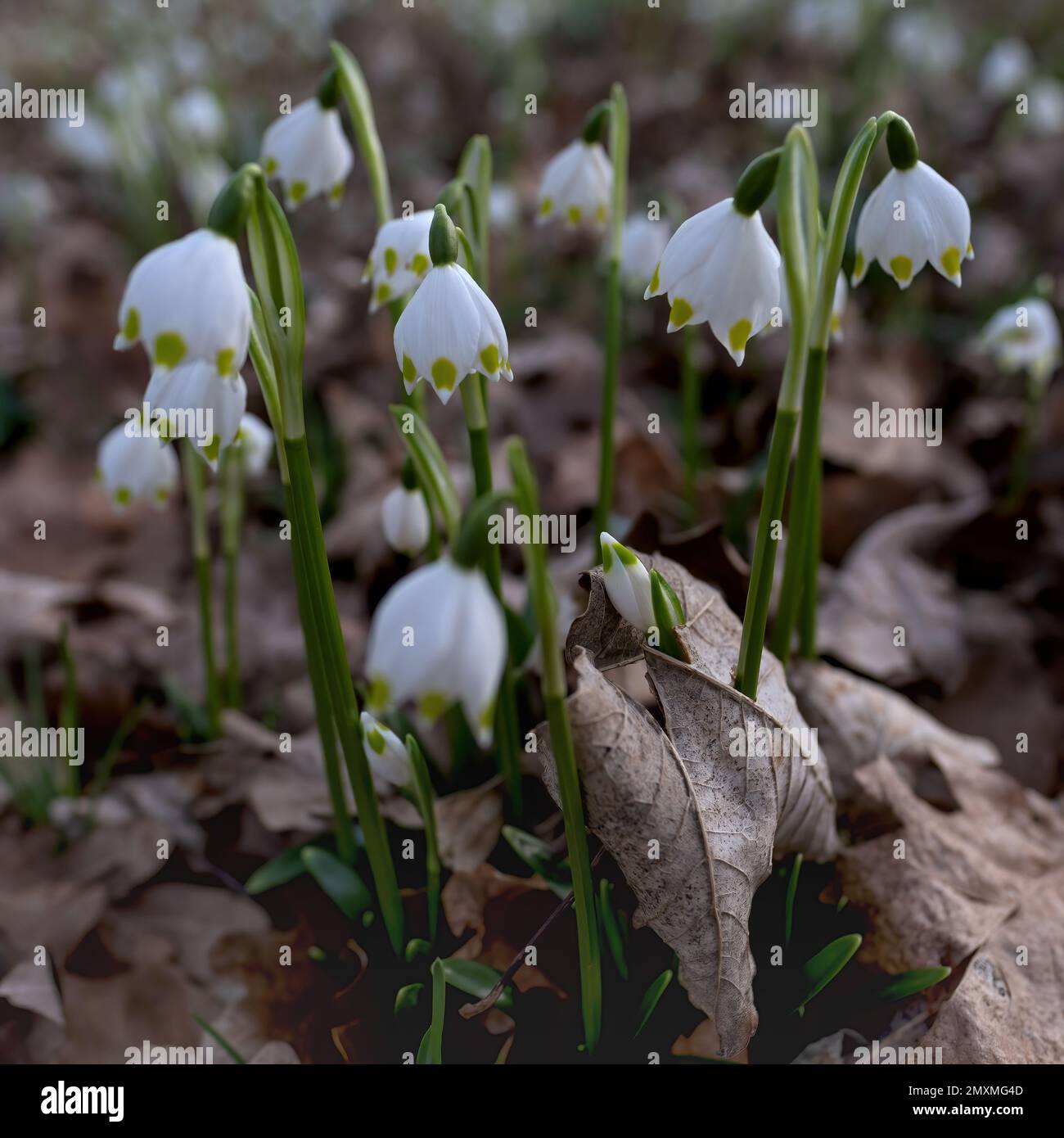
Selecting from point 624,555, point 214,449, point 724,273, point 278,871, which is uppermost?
point 724,273

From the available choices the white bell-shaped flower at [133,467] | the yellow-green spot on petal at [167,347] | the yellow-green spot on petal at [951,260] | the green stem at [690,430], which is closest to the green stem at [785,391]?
the yellow-green spot on petal at [951,260]

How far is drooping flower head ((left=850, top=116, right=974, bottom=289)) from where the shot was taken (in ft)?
3.28

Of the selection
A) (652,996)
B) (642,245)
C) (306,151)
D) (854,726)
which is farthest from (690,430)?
(652,996)

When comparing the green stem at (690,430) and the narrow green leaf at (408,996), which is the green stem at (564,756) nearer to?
the narrow green leaf at (408,996)

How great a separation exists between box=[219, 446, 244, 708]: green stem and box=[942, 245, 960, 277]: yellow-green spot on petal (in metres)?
0.89

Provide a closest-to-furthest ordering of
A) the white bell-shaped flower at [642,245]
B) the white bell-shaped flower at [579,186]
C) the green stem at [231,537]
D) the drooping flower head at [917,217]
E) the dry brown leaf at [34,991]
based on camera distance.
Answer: the drooping flower head at [917,217]
the dry brown leaf at [34,991]
the white bell-shaped flower at [579,186]
the green stem at [231,537]
the white bell-shaped flower at [642,245]

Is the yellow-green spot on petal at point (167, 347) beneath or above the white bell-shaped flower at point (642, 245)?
beneath

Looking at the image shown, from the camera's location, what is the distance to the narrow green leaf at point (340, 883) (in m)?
1.19

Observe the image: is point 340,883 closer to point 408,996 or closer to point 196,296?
point 408,996

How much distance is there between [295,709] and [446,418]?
926 millimetres

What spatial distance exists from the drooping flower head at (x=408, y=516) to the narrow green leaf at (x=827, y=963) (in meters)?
0.63

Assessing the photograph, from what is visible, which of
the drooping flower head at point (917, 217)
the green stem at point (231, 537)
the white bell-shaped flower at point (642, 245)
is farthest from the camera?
the white bell-shaped flower at point (642, 245)

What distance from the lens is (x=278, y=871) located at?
127 centimetres

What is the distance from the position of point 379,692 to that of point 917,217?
677mm
